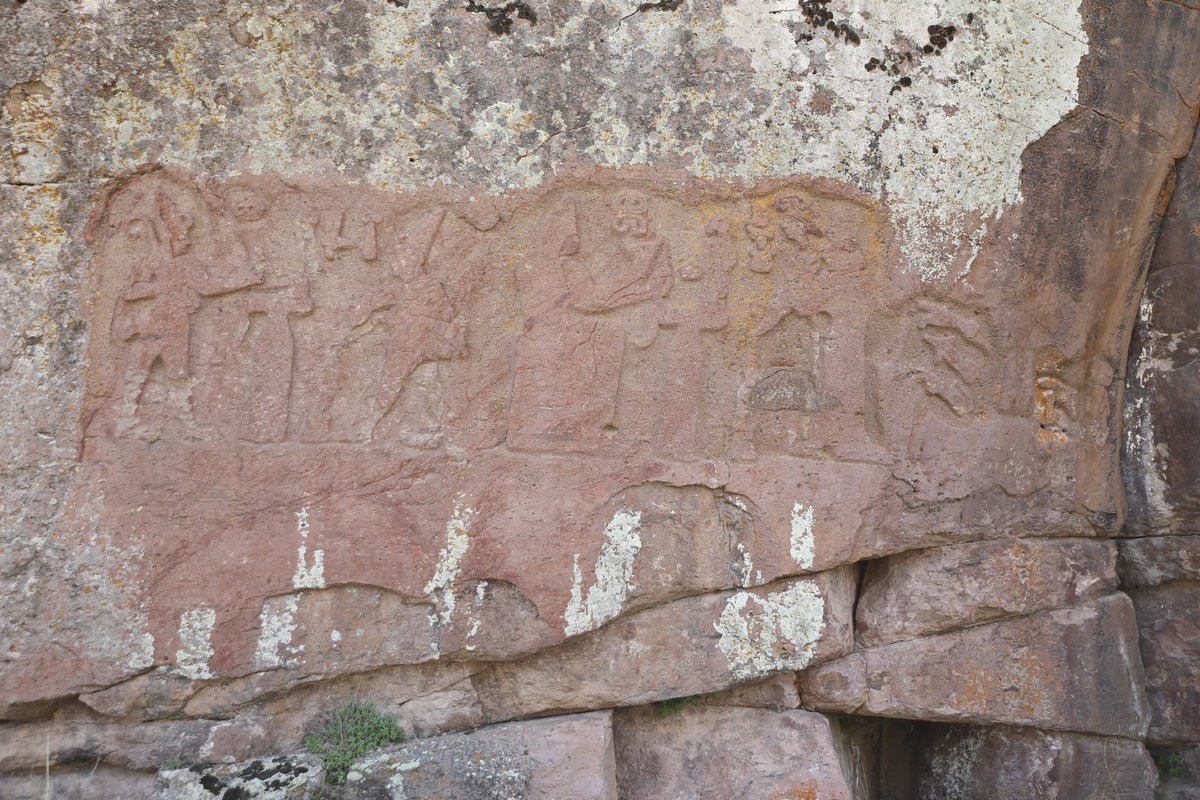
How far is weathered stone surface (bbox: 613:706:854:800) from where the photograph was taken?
4.09 meters

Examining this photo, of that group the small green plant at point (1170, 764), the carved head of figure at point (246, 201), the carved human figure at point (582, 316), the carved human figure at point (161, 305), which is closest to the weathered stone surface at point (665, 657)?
the carved human figure at point (582, 316)

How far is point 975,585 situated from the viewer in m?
4.27

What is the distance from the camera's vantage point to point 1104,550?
14.4 feet

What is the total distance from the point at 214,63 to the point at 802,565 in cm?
305

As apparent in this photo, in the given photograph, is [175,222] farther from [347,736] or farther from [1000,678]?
[1000,678]

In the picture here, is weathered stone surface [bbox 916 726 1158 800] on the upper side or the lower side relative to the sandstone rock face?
lower

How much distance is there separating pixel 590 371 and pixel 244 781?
2.02m

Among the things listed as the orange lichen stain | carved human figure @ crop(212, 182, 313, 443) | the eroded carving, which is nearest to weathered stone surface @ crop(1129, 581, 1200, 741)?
the eroded carving

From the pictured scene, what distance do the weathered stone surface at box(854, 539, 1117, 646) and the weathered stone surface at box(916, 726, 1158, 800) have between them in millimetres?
615

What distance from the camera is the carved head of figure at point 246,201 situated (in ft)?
12.3

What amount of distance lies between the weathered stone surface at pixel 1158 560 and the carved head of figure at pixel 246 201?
4.05 metres

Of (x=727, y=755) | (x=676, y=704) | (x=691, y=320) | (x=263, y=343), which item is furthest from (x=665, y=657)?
(x=263, y=343)

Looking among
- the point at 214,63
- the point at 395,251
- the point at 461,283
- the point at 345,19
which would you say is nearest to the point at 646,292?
the point at 461,283

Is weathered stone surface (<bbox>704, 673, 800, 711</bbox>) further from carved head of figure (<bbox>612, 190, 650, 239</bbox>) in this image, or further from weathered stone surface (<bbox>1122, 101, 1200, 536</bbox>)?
carved head of figure (<bbox>612, 190, 650, 239</bbox>)
